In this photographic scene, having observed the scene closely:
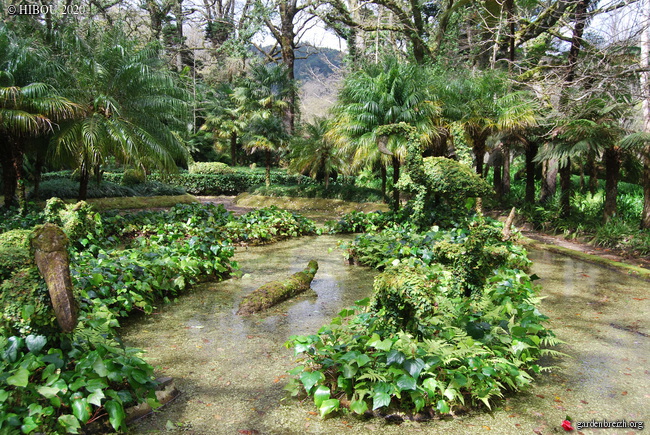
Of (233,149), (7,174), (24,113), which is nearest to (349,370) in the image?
(24,113)

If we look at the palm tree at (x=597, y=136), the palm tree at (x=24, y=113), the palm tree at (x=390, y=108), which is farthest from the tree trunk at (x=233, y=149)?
the palm tree at (x=597, y=136)

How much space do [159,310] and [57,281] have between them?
2.90 metres

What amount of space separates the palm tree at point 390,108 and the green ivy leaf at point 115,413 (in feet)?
36.5

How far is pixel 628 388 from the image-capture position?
12.2 ft

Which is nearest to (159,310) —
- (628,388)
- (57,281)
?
(57,281)

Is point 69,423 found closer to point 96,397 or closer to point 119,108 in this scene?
point 96,397

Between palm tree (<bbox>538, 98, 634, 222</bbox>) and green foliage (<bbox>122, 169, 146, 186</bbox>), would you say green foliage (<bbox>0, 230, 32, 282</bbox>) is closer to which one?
palm tree (<bbox>538, 98, 634, 222</bbox>)

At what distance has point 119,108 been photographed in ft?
36.2

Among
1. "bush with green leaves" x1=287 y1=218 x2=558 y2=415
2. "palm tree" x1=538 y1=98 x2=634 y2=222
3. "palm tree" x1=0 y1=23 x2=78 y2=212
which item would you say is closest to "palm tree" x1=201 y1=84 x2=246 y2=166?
"palm tree" x1=0 y1=23 x2=78 y2=212

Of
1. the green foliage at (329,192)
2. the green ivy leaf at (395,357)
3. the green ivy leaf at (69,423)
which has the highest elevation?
the green foliage at (329,192)

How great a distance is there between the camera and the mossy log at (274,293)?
5.63 metres

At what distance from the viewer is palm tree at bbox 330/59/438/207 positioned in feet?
44.0

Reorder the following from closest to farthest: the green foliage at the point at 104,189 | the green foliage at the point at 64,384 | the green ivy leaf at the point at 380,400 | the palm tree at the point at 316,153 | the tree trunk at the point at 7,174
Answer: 1. the green foliage at the point at 64,384
2. the green ivy leaf at the point at 380,400
3. the tree trunk at the point at 7,174
4. the green foliage at the point at 104,189
5. the palm tree at the point at 316,153

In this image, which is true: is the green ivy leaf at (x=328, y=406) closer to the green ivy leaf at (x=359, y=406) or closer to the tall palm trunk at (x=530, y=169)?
the green ivy leaf at (x=359, y=406)
